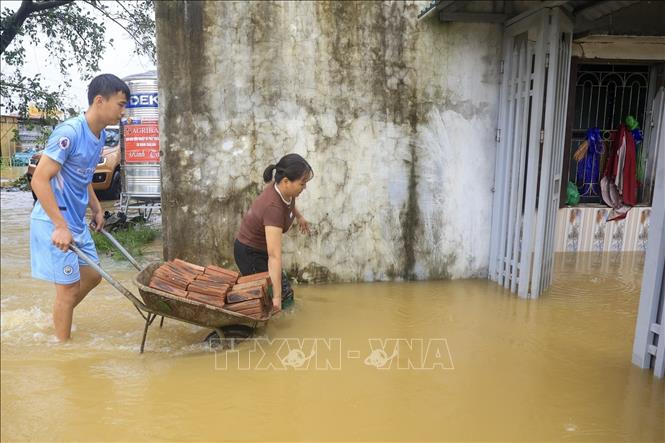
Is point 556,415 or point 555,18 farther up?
point 555,18

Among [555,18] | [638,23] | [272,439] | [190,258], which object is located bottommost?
[272,439]

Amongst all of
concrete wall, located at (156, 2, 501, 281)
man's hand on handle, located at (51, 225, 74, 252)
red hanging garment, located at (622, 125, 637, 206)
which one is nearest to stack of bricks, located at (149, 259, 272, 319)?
man's hand on handle, located at (51, 225, 74, 252)

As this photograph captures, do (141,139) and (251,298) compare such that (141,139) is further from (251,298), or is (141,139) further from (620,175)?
(620,175)

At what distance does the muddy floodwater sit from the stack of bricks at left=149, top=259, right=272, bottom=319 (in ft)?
1.34

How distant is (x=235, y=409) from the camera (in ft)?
10.4

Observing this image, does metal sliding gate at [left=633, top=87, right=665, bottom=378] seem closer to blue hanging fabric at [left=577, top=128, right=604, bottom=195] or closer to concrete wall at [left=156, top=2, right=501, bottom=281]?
concrete wall at [left=156, top=2, right=501, bottom=281]

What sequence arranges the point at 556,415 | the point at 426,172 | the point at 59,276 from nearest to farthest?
the point at 556,415, the point at 59,276, the point at 426,172

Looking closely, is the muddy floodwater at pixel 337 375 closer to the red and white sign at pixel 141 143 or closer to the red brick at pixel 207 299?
the red brick at pixel 207 299

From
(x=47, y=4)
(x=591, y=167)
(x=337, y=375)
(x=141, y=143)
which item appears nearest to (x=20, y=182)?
(x=337, y=375)

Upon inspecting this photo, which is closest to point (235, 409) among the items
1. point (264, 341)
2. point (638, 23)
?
point (264, 341)

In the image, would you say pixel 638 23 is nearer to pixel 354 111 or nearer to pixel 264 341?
pixel 354 111

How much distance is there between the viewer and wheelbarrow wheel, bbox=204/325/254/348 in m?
3.97

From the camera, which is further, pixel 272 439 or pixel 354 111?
pixel 354 111

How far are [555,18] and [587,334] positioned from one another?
2.88 meters
